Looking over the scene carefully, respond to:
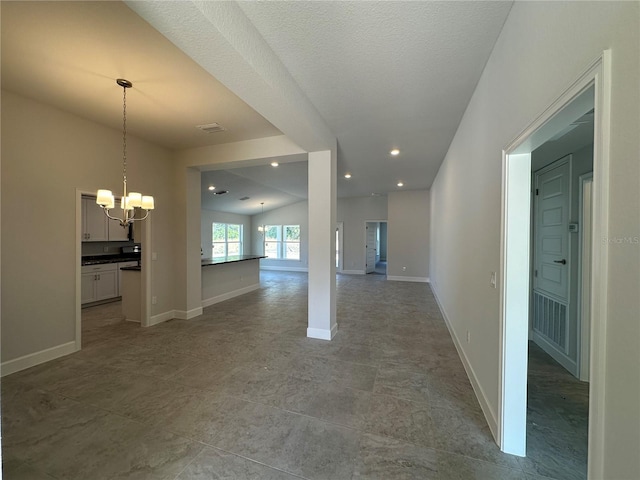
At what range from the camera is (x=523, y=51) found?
4.59ft

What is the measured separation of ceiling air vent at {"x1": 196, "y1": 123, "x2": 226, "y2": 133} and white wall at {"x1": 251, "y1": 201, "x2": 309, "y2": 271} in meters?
6.69

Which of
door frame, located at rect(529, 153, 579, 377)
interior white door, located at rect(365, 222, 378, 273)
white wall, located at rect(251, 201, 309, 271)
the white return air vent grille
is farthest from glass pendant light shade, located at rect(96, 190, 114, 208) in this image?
interior white door, located at rect(365, 222, 378, 273)

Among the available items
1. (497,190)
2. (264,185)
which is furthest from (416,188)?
(497,190)

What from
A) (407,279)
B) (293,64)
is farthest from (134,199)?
(407,279)

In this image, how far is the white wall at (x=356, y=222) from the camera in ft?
30.5

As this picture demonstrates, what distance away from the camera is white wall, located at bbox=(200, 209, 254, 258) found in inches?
360

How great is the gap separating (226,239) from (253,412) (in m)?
8.95

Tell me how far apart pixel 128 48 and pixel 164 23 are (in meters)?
1.00

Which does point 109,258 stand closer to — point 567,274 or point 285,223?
point 285,223

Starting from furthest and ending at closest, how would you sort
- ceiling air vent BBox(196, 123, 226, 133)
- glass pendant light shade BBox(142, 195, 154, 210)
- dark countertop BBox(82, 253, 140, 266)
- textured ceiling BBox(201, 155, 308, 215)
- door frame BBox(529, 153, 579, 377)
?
textured ceiling BBox(201, 155, 308, 215) → dark countertop BBox(82, 253, 140, 266) → ceiling air vent BBox(196, 123, 226, 133) → glass pendant light shade BBox(142, 195, 154, 210) → door frame BBox(529, 153, 579, 377)

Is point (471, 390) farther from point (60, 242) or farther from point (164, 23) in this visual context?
point (60, 242)

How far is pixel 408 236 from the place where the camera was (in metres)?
7.85

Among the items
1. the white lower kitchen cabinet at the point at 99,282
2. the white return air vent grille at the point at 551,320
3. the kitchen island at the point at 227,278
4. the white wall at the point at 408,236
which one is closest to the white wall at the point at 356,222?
the white wall at the point at 408,236

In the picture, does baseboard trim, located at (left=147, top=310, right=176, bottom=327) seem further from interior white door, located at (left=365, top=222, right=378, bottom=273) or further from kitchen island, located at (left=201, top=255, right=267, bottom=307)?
interior white door, located at (left=365, top=222, right=378, bottom=273)
